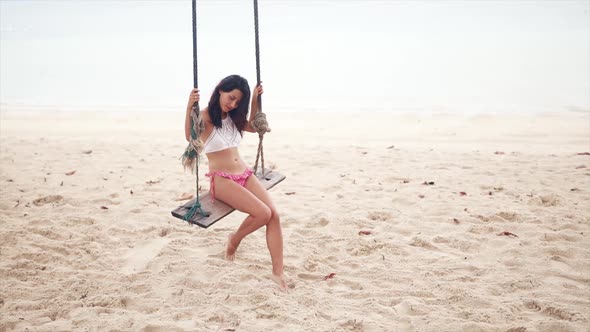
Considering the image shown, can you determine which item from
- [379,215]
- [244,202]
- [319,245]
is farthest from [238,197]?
[379,215]

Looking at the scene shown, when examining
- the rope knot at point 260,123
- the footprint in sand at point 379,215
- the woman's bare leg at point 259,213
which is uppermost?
the rope knot at point 260,123

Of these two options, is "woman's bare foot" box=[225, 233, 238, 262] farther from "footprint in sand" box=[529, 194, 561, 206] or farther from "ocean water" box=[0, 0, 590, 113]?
"ocean water" box=[0, 0, 590, 113]

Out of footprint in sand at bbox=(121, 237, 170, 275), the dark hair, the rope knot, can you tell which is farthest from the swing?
footprint in sand at bbox=(121, 237, 170, 275)

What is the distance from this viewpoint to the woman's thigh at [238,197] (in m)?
2.81

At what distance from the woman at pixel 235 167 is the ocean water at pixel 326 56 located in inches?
340

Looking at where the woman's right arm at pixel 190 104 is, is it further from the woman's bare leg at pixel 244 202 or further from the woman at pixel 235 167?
the woman's bare leg at pixel 244 202

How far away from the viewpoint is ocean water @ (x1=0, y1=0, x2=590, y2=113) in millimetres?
12875

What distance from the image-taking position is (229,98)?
2.89 metres

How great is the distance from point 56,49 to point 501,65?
20.5 m

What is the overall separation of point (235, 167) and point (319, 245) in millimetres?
903

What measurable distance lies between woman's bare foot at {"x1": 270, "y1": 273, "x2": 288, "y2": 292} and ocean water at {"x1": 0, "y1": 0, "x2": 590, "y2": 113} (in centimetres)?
889

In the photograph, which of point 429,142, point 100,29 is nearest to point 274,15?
point 100,29

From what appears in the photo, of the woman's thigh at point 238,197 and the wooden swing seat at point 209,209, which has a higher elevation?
the woman's thigh at point 238,197

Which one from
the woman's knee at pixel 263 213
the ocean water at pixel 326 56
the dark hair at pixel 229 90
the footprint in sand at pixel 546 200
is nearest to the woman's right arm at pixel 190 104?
the dark hair at pixel 229 90
